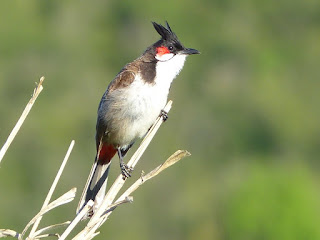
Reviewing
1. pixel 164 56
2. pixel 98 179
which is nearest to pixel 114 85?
pixel 164 56

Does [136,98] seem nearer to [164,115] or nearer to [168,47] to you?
[164,115]

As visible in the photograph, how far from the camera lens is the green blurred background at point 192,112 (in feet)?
56.5

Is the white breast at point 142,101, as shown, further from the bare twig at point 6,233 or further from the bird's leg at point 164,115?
the bare twig at point 6,233

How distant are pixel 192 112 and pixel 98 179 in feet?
84.2

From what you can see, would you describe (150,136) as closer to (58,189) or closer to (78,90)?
(58,189)

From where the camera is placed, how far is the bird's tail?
486cm

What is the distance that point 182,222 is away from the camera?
24141 mm

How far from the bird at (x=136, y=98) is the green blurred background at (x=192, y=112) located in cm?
516

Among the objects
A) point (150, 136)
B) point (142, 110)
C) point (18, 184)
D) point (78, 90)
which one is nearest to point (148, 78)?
point (142, 110)

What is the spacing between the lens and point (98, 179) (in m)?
5.27

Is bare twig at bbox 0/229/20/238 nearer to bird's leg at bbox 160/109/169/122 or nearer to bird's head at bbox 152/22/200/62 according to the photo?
bird's leg at bbox 160/109/169/122

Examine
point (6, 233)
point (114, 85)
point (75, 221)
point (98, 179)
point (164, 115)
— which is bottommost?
point (6, 233)

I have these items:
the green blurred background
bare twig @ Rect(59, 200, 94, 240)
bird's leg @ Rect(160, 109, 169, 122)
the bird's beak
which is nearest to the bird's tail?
bare twig @ Rect(59, 200, 94, 240)

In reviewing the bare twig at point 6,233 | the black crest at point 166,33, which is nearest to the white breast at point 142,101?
the black crest at point 166,33
